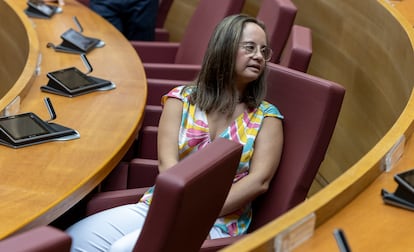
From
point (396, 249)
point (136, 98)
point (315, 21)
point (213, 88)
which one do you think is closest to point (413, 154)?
point (396, 249)

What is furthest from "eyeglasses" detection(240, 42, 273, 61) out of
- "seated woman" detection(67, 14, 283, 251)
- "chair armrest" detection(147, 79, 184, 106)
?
"chair armrest" detection(147, 79, 184, 106)

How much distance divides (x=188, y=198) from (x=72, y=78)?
0.67 meters

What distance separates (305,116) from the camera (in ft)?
3.50

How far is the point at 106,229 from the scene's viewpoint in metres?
1.04

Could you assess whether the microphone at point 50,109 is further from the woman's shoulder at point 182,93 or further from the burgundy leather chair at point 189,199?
the burgundy leather chair at point 189,199

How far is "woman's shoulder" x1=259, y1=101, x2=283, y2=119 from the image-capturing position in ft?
3.61

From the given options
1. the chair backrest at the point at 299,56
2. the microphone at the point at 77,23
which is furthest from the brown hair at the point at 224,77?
the microphone at the point at 77,23

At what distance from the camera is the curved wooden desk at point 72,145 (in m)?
0.95

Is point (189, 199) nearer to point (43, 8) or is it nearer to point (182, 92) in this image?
point (182, 92)

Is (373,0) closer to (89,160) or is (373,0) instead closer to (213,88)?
Answer: (213,88)

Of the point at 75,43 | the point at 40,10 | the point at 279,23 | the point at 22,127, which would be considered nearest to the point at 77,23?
the point at 40,10

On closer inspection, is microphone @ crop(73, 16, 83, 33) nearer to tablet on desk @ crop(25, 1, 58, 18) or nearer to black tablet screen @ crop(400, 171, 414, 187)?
tablet on desk @ crop(25, 1, 58, 18)

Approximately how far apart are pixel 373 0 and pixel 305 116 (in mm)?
454

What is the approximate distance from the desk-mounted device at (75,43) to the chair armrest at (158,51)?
0.68 feet
